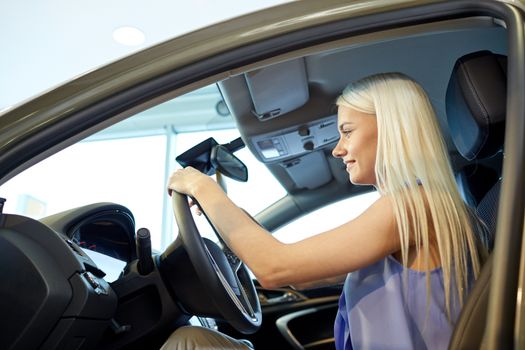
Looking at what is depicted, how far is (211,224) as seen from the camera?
104 centimetres

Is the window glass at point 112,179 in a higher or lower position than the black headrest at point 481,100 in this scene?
lower

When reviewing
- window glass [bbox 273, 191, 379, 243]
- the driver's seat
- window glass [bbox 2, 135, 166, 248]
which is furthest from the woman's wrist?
window glass [bbox 2, 135, 166, 248]

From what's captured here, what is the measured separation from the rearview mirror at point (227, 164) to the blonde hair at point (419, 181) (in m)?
0.43

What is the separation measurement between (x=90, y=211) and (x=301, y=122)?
64cm

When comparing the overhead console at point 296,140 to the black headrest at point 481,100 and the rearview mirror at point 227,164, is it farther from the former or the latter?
the black headrest at point 481,100

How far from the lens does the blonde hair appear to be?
0.85 meters

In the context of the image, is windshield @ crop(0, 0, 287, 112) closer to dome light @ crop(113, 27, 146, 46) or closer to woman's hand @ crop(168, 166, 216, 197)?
dome light @ crop(113, 27, 146, 46)

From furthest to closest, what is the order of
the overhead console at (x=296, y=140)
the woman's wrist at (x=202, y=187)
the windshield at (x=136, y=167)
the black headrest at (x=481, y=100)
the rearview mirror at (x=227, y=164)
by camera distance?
the windshield at (x=136, y=167) → the overhead console at (x=296, y=140) → the rearview mirror at (x=227, y=164) → the woman's wrist at (x=202, y=187) → the black headrest at (x=481, y=100)

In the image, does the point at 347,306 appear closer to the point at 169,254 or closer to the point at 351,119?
the point at 351,119

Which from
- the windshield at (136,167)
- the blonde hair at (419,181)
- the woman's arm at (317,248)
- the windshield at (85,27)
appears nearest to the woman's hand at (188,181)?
the woman's arm at (317,248)

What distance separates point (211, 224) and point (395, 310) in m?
0.40

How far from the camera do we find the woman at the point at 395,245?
2.78 ft

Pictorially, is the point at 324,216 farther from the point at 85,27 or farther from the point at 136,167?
the point at 136,167

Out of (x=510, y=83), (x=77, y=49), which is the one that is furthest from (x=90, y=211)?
(x=77, y=49)
